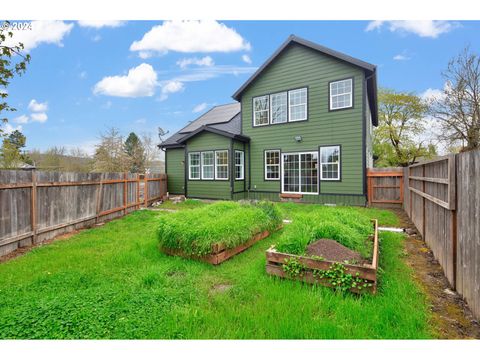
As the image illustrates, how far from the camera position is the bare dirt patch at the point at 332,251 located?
3448 millimetres

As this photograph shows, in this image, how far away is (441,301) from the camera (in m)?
2.90

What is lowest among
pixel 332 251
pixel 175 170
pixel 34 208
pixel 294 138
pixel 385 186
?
pixel 332 251

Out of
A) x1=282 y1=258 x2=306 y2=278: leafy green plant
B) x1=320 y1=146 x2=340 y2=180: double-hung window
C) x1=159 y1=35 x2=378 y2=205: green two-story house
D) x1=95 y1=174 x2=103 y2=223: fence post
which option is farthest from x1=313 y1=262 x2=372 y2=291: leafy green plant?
x1=320 y1=146 x2=340 y2=180: double-hung window

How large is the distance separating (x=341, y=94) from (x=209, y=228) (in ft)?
29.5

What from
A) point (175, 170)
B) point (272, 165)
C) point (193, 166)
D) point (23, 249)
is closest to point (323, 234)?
point (23, 249)

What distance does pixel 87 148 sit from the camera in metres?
28.1

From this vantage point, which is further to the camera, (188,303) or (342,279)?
(342,279)

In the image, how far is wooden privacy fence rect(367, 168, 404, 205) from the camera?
9.88 metres

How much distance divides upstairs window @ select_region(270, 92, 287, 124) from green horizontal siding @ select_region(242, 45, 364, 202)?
0.28 meters

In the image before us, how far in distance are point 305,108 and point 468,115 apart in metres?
13.7

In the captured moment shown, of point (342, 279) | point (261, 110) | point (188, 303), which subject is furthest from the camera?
point (261, 110)

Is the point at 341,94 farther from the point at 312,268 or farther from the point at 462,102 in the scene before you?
the point at 462,102

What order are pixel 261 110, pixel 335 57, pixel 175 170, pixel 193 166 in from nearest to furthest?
1. pixel 335 57
2. pixel 261 110
3. pixel 193 166
4. pixel 175 170

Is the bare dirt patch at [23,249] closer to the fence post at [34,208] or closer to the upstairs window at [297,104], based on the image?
the fence post at [34,208]
